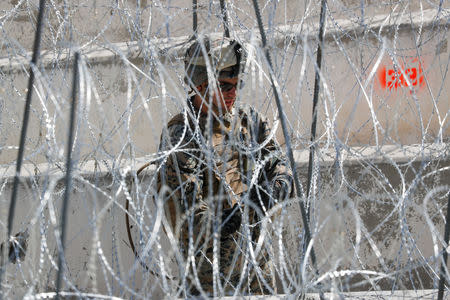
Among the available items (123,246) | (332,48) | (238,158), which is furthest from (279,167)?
(332,48)

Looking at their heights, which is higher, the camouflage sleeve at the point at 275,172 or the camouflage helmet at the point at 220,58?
the camouflage helmet at the point at 220,58

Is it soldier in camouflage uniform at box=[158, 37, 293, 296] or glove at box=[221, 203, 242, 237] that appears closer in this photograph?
soldier in camouflage uniform at box=[158, 37, 293, 296]

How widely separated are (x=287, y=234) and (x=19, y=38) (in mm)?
2711

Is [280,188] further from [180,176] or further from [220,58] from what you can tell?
[220,58]

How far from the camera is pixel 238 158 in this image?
1.93m

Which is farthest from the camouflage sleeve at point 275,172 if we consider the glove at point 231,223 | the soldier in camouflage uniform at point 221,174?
the glove at point 231,223

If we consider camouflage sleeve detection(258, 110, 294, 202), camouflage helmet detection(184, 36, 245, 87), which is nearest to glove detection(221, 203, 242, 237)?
camouflage sleeve detection(258, 110, 294, 202)

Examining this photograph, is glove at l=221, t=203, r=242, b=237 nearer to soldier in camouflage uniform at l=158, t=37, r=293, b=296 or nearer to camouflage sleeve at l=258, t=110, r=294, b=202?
soldier in camouflage uniform at l=158, t=37, r=293, b=296

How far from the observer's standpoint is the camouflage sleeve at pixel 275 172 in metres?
1.82

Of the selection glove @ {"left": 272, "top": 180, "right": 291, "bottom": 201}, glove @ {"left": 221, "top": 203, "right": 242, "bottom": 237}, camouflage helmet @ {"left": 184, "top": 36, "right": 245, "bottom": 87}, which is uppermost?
camouflage helmet @ {"left": 184, "top": 36, "right": 245, "bottom": 87}

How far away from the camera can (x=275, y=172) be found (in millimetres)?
1880

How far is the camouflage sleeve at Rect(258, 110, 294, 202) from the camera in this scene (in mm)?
1822

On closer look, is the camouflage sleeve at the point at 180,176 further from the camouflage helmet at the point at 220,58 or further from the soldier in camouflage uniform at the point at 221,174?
the camouflage helmet at the point at 220,58

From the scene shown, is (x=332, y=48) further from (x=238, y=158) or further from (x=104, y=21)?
(x=104, y=21)
